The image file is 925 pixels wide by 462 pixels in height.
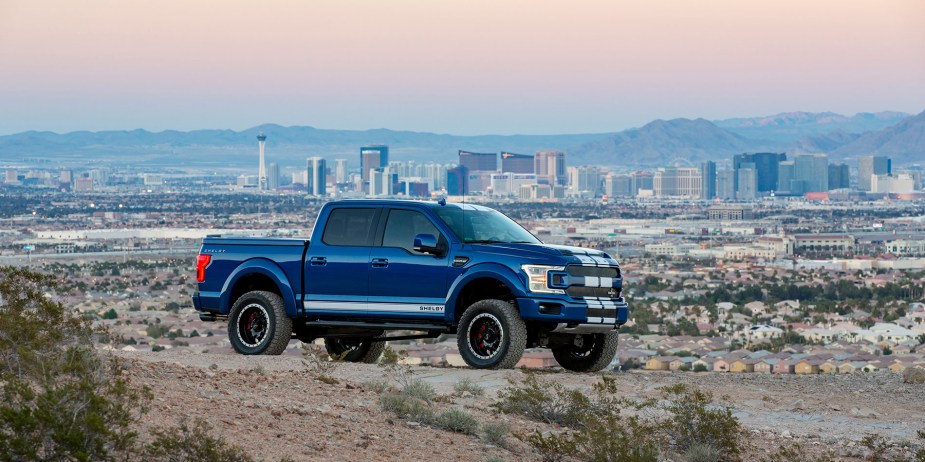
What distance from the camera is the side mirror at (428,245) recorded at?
1827 centimetres

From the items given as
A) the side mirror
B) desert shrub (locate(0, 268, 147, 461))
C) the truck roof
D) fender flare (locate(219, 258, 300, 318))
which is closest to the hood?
the side mirror

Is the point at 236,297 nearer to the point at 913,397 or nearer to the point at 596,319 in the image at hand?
the point at 596,319

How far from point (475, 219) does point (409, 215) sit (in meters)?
0.81

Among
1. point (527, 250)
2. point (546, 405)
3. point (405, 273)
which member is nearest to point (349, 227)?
point (405, 273)

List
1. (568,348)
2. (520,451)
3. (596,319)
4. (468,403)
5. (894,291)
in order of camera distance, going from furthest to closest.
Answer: (894,291)
(568,348)
(596,319)
(468,403)
(520,451)

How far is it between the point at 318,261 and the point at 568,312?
3229mm

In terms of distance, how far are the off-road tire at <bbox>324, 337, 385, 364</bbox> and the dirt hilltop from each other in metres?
1.39

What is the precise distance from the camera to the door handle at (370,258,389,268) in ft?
61.9

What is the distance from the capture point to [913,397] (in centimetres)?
1839

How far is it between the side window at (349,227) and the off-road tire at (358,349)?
1.80 meters

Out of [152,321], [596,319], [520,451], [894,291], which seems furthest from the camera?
[894,291]

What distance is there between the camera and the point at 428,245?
18297 millimetres

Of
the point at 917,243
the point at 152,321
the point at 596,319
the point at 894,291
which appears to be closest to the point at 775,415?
the point at 596,319

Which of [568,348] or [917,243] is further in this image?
[917,243]
